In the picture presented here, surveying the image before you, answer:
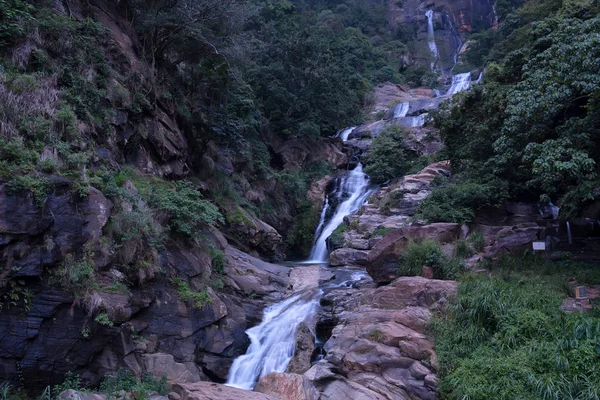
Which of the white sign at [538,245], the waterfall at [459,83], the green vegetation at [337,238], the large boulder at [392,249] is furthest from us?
the waterfall at [459,83]

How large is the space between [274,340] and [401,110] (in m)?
29.0

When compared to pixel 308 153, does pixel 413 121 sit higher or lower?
higher

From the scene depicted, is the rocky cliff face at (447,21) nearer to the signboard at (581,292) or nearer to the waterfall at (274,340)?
the waterfall at (274,340)

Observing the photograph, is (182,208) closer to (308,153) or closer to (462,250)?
(462,250)

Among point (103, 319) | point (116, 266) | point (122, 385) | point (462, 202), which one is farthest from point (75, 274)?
point (462, 202)

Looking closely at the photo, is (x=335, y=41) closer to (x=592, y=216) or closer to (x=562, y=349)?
(x=592, y=216)

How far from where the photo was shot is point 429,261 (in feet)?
43.3

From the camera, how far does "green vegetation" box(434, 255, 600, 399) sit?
7594 mm

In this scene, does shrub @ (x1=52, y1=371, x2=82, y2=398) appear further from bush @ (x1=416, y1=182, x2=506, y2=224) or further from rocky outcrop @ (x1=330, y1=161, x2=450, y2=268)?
bush @ (x1=416, y1=182, x2=506, y2=224)

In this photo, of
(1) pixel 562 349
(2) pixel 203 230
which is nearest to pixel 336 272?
(2) pixel 203 230

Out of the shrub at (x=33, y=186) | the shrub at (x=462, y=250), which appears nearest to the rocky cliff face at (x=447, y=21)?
the shrub at (x=462, y=250)

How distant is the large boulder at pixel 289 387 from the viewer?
9.28 meters

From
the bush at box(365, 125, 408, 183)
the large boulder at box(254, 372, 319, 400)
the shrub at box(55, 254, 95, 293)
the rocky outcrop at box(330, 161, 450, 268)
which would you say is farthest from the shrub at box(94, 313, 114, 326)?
the bush at box(365, 125, 408, 183)

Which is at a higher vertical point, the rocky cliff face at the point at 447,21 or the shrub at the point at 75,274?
the rocky cliff face at the point at 447,21
